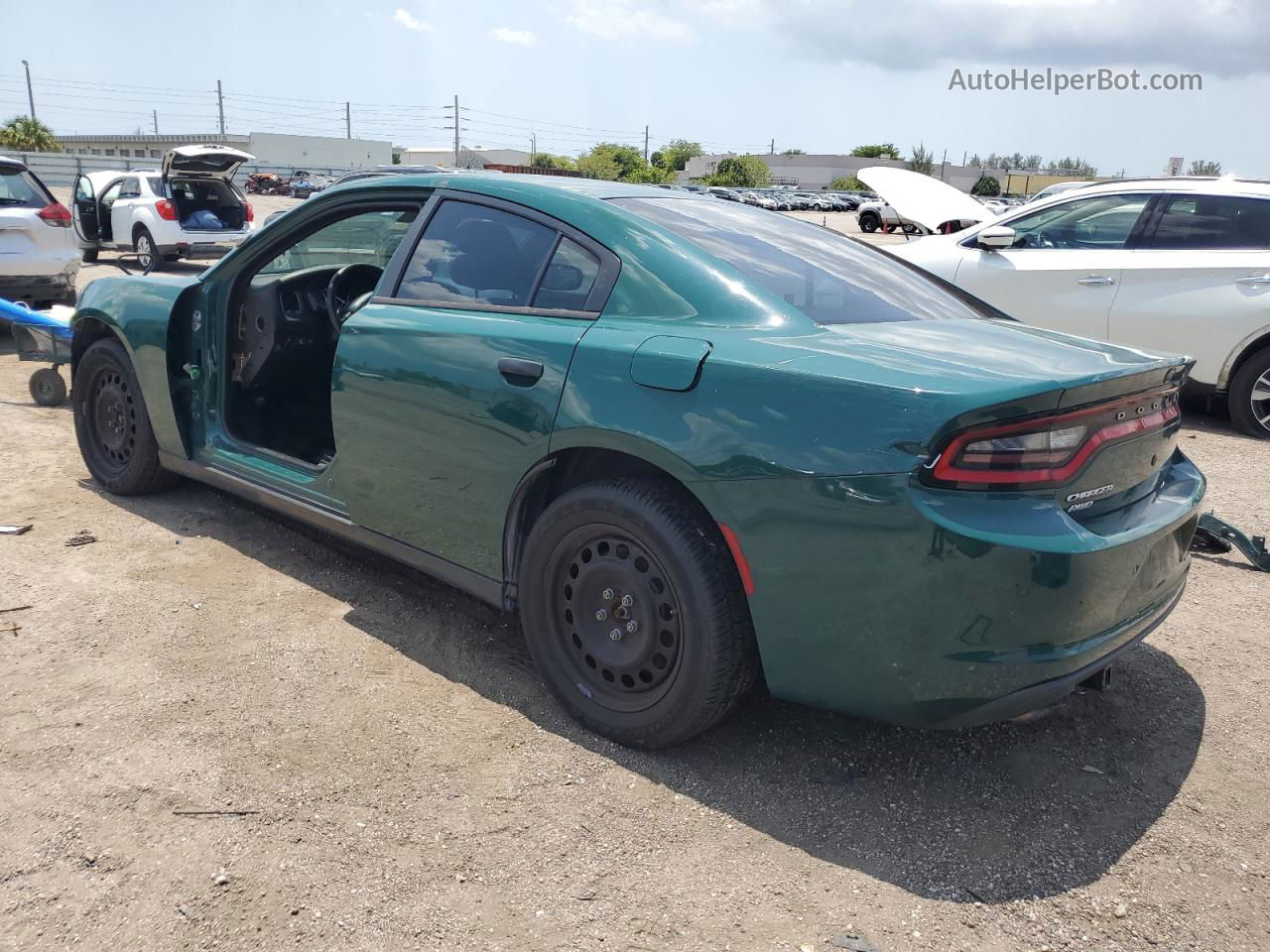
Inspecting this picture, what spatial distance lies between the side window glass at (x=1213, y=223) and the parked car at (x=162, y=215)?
42.6 feet

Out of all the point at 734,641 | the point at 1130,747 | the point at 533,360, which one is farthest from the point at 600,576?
the point at 1130,747

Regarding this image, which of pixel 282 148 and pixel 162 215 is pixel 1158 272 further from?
pixel 282 148

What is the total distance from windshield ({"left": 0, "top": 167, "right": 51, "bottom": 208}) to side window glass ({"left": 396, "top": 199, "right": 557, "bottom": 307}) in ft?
25.5

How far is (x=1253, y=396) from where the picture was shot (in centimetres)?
689

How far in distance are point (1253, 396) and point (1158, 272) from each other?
106 cm

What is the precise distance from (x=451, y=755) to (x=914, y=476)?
5.04ft

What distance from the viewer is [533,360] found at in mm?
3004

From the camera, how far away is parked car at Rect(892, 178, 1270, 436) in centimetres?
688

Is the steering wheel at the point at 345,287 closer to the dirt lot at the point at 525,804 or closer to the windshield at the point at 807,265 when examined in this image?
the dirt lot at the point at 525,804

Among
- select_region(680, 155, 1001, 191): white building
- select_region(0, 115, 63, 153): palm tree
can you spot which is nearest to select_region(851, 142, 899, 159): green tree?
select_region(680, 155, 1001, 191): white building

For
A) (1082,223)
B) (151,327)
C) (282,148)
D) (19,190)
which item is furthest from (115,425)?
(282,148)

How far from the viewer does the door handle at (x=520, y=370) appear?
118 inches

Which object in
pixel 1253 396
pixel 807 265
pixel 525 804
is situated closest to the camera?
pixel 525 804

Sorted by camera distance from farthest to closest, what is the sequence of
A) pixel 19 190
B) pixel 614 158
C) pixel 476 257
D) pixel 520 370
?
pixel 614 158 < pixel 19 190 < pixel 476 257 < pixel 520 370
